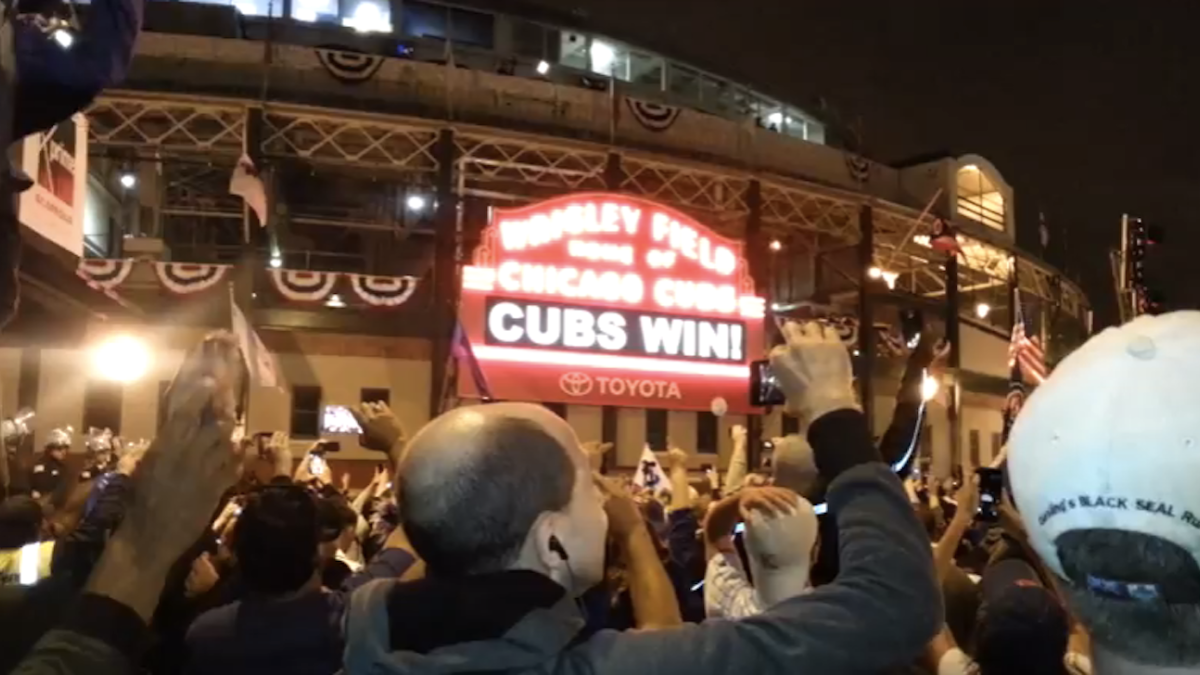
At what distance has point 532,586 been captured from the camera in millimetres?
1942

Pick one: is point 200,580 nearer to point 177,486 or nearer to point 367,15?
point 177,486

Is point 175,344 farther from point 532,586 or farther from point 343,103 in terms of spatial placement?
point 532,586

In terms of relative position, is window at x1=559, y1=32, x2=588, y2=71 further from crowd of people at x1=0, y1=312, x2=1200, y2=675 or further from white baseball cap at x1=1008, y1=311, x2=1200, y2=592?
white baseball cap at x1=1008, y1=311, x2=1200, y2=592

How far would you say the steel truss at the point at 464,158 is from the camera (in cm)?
2080

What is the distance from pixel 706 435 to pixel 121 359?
13773 mm

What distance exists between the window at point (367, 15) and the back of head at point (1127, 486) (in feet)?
99.0

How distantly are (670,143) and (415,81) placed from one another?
6.06 metres

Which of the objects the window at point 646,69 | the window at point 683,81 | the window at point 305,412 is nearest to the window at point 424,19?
the window at point 646,69

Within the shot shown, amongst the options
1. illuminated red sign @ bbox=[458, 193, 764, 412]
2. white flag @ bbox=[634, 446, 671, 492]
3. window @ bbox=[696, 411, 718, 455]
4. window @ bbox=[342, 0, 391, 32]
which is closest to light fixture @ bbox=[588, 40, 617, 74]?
window @ bbox=[342, 0, 391, 32]

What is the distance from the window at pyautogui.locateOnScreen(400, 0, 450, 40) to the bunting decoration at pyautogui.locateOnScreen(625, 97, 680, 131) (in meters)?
7.55

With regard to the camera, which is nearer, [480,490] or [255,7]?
[480,490]

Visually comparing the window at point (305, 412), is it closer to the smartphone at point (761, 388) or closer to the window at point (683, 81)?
the window at point (683, 81)

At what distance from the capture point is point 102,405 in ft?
74.7

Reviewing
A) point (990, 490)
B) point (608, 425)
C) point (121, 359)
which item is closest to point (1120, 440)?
point (990, 490)
